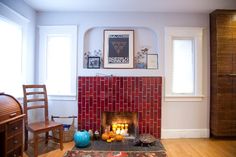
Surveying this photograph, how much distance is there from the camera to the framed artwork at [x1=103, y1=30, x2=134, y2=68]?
3.83m

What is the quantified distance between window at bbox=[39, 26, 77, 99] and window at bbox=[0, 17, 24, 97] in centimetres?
51

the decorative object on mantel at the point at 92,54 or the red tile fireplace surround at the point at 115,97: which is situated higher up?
the decorative object on mantel at the point at 92,54

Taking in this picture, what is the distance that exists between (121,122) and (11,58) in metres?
2.24

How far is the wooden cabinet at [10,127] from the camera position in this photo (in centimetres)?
216

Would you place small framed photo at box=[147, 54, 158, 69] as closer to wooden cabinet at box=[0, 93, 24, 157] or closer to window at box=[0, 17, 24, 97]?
window at box=[0, 17, 24, 97]

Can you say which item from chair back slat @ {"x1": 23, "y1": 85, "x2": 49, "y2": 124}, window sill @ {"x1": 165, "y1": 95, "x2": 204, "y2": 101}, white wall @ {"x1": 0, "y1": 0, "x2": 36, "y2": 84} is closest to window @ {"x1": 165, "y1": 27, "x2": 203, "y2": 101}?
window sill @ {"x1": 165, "y1": 95, "x2": 204, "y2": 101}

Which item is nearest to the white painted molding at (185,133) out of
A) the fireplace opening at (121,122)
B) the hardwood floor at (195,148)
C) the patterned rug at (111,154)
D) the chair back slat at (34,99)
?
the hardwood floor at (195,148)

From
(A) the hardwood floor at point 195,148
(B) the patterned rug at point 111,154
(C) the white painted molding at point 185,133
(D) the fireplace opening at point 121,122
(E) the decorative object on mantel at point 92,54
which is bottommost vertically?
(A) the hardwood floor at point 195,148

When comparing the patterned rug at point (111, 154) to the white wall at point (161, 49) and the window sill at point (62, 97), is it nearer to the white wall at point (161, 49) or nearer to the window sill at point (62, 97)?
the white wall at point (161, 49)

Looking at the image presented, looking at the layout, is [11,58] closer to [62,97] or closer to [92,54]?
[62,97]

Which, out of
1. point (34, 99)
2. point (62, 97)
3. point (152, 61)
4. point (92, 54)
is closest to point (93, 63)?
point (92, 54)

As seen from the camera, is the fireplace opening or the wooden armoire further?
the fireplace opening

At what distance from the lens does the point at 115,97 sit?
3693 millimetres

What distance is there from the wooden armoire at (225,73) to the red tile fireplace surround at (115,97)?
3.46 feet
